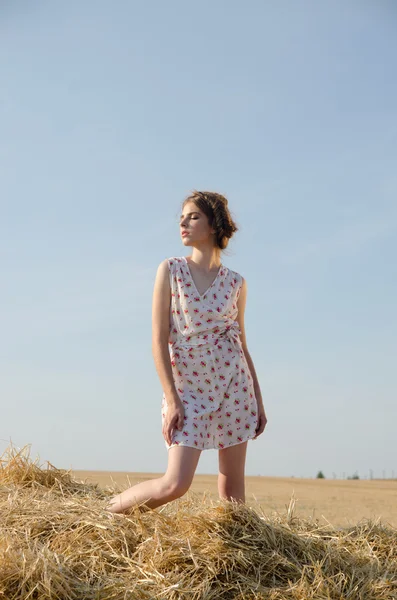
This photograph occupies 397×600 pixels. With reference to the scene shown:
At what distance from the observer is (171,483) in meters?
3.52

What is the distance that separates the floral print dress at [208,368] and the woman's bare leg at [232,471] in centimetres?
7

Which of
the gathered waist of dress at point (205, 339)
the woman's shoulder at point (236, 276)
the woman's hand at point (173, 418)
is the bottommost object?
the woman's hand at point (173, 418)

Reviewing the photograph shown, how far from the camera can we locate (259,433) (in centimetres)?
393

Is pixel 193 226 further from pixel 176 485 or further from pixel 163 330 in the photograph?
pixel 176 485

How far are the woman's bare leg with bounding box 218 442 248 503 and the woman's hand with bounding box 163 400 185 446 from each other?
0.37 meters

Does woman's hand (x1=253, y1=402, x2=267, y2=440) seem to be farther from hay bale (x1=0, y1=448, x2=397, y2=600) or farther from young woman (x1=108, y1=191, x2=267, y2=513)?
hay bale (x1=0, y1=448, x2=397, y2=600)

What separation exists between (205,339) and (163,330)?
247mm

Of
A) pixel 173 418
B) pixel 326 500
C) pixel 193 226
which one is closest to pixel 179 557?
pixel 173 418

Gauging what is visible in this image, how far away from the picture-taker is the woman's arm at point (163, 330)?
370 cm

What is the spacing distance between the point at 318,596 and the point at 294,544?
0.52 meters

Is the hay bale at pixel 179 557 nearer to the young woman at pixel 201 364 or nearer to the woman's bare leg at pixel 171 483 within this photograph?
the woman's bare leg at pixel 171 483

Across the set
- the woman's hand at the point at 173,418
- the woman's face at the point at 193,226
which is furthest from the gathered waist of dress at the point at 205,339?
the woman's face at the point at 193,226

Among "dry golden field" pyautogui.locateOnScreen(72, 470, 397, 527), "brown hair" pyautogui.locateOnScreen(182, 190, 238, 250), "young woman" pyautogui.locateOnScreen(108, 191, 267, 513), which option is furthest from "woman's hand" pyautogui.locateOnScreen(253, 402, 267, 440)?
"dry golden field" pyautogui.locateOnScreen(72, 470, 397, 527)

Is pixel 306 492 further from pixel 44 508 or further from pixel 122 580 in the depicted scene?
pixel 122 580
